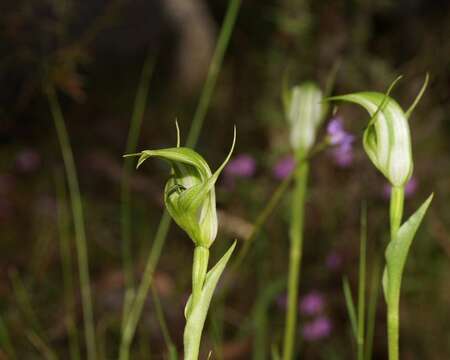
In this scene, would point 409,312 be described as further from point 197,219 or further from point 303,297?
point 197,219

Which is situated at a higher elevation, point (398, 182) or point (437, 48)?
point (398, 182)

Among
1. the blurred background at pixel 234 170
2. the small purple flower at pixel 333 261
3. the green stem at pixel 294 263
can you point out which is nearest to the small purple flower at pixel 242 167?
the blurred background at pixel 234 170

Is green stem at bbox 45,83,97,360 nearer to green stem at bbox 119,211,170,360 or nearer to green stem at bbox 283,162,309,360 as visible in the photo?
green stem at bbox 119,211,170,360

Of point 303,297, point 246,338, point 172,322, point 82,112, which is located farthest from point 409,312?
point 82,112

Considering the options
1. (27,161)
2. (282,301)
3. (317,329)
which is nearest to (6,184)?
(27,161)

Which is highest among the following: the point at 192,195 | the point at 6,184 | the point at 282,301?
the point at 192,195

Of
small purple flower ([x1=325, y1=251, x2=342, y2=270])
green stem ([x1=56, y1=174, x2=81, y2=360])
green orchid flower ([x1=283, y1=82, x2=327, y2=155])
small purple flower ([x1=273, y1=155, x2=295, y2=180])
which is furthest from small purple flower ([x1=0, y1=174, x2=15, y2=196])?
green orchid flower ([x1=283, y1=82, x2=327, y2=155])

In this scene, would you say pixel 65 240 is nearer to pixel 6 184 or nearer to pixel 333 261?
pixel 333 261
